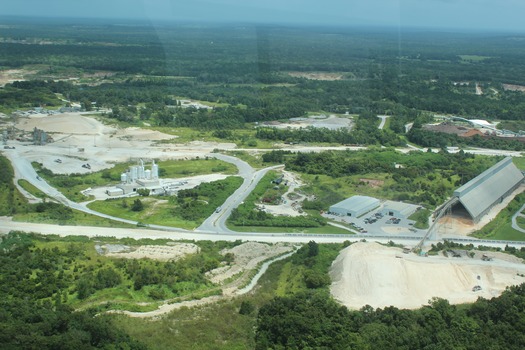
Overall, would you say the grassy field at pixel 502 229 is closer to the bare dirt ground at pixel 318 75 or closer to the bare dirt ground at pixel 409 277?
the bare dirt ground at pixel 409 277

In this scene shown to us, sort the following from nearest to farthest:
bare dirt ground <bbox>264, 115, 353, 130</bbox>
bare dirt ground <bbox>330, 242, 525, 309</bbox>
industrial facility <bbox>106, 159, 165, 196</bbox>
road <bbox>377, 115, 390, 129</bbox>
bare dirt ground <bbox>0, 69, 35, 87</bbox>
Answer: bare dirt ground <bbox>330, 242, 525, 309</bbox>
industrial facility <bbox>106, 159, 165, 196</bbox>
bare dirt ground <bbox>264, 115, 353, 130</bbox>
road <bbox>377, 115, 390, 129</bbox>
bare dirt ground <bbox>0, 69, 35, 87</bbox>

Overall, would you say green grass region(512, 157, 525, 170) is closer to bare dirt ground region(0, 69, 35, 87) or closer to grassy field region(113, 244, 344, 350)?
grassy field region(113, 244, 344, 350)

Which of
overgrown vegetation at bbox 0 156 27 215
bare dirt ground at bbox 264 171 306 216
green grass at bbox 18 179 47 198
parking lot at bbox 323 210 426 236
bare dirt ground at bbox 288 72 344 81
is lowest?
parking lot at bbox 323 210 426 236

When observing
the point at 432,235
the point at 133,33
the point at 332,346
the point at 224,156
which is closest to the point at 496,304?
the point at 332,346

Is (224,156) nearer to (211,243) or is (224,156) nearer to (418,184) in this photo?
(418,184)

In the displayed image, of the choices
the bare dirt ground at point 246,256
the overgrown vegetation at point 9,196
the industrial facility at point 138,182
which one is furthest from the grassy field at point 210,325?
the industrial facility at point 138,182

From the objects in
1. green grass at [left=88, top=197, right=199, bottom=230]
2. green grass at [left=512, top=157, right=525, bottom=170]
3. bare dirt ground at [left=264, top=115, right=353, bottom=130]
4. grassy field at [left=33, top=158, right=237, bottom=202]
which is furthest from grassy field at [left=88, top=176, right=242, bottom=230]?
bare dirt ground at [left=264, top=115, right=353, bottom=130]

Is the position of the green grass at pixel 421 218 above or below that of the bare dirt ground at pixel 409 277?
below

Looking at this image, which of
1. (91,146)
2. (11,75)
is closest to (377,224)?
(91,146)
